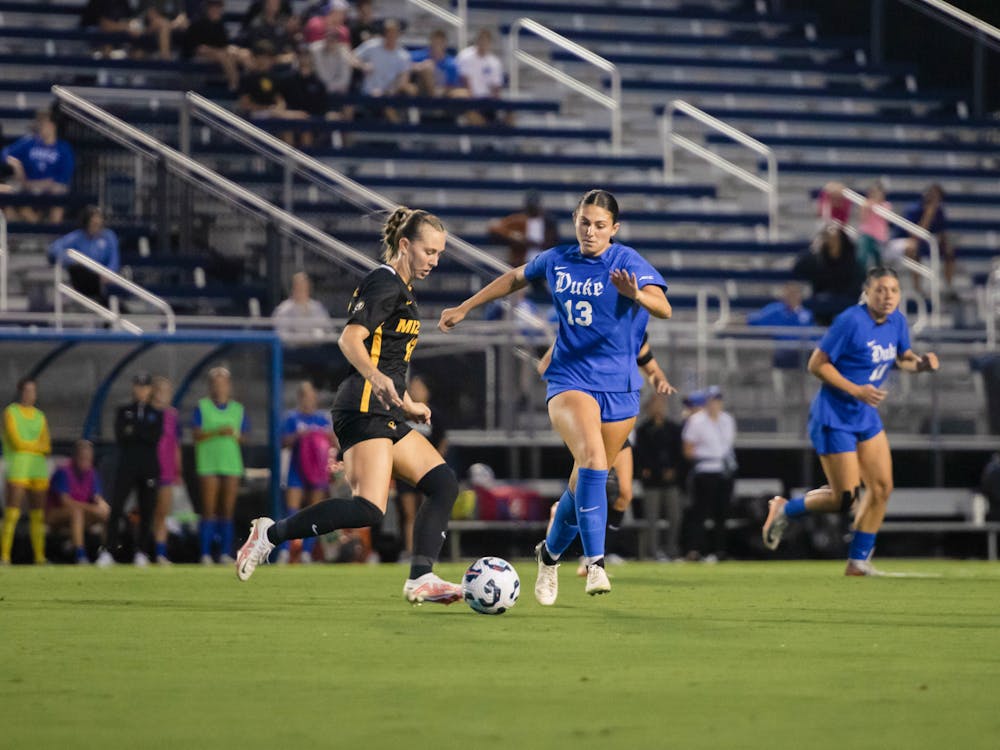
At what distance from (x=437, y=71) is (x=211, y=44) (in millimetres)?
3356

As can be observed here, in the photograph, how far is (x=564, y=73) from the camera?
30.0 metres

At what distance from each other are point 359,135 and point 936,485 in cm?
966

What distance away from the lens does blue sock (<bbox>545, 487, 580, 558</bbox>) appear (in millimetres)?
11375

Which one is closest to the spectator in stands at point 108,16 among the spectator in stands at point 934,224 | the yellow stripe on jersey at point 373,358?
the spectator in stands at point 934,224

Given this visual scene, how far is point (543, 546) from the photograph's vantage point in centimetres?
1147

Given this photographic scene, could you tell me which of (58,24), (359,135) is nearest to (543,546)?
(359,135)

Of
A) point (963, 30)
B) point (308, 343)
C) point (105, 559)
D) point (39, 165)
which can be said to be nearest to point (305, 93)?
point (39, 165)

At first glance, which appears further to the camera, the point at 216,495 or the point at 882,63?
the point at 882,63

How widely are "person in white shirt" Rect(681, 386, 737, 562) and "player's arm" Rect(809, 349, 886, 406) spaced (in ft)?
22.0

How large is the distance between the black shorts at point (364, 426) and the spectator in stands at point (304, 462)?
1006 centimetres

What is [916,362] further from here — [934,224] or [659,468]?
[934,224]

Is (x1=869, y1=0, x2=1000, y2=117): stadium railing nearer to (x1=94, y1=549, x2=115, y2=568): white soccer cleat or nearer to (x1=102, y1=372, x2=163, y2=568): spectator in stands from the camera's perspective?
(x1=102, y1=372, x2=163, y2=568): spectator in stands

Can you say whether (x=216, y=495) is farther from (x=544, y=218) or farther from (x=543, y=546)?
(x=543, y=546)

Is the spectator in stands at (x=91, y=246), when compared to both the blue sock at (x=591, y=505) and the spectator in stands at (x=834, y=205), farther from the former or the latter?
the blue sock at (x=591, y=505)
